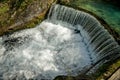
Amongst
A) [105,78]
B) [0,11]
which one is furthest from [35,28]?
[105,78]

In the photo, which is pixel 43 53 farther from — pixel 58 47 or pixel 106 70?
pixel 106 70

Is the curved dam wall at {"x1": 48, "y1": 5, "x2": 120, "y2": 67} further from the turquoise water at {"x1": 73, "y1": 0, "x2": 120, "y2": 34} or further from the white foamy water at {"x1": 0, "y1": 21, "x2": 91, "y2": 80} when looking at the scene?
the turquoise water at {"x1": 73, "y1": 0, "x2": 120, "y2": 34}

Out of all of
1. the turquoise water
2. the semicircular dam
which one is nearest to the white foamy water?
the semicircular dam

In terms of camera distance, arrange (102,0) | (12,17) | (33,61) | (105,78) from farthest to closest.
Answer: (102,0) → (12,17) → (33,61) → (105,78)

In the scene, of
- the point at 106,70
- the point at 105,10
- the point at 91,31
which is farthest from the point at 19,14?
the point at 106,70

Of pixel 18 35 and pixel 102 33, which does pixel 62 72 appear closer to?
pixel 102 33
